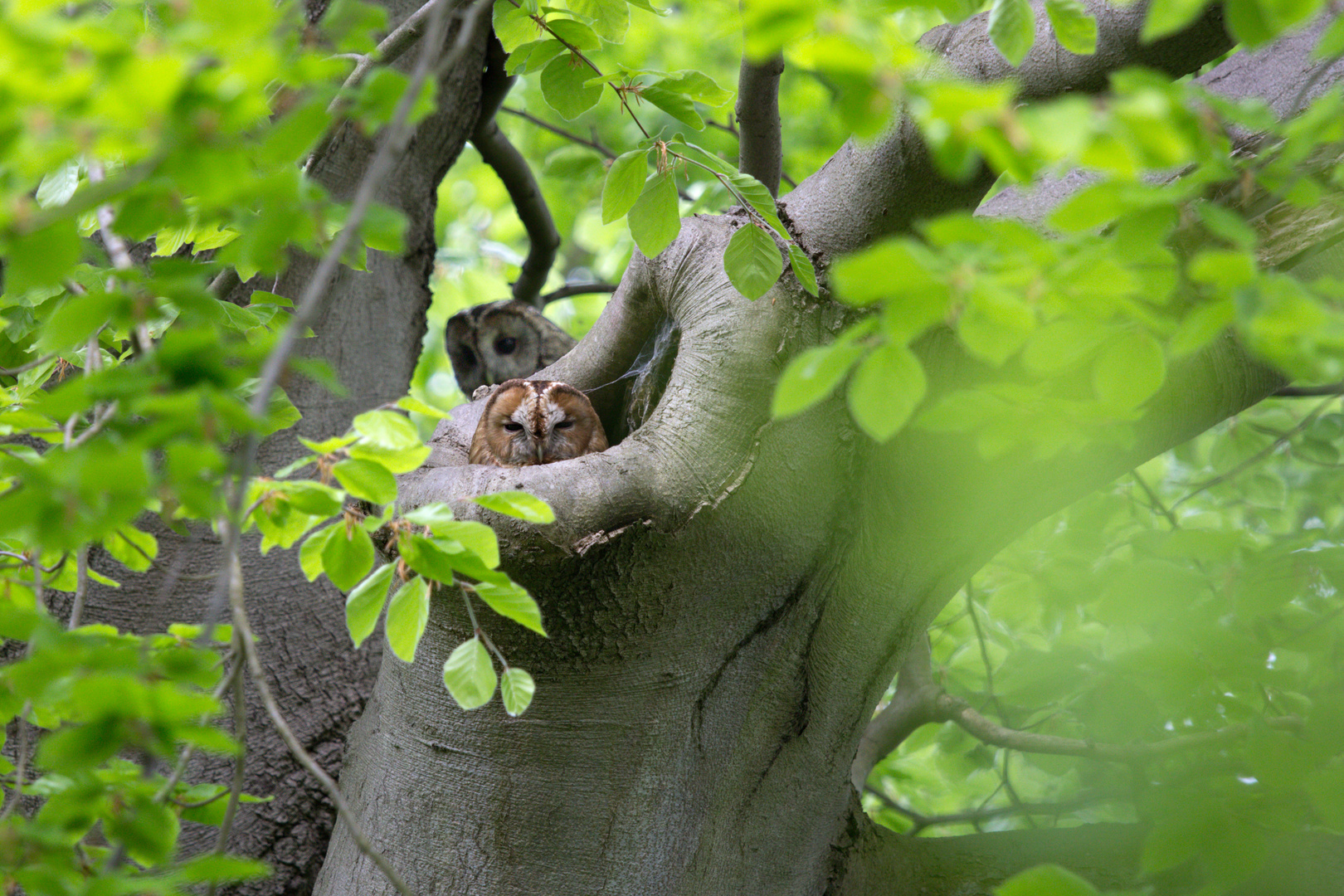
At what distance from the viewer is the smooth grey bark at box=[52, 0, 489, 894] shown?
1963 millimetres

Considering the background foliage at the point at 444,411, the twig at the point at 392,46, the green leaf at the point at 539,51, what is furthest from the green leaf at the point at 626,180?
the twig at the point at 392,46

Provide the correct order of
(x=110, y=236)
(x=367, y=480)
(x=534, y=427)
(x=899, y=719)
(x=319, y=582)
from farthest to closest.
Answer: (x=534, y=427), (x=899, y=719), (x=319, y=582), (x=367, y=480), (x=110, y=236)

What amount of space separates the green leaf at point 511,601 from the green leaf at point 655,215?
0.65 meters

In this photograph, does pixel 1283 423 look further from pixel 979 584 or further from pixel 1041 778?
pixel 1041 778

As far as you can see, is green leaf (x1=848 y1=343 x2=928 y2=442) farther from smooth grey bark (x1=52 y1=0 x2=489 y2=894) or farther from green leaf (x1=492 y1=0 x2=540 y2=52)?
smooth grey bark (x1=52 y1=0 x2=489 y2=894)

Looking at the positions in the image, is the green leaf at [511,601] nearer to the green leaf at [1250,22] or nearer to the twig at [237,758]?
the twig at [237,758]

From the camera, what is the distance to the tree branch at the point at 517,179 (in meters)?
2.80

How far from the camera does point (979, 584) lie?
126 inches

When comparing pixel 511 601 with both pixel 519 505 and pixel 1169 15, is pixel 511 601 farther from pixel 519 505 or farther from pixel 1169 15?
pixel 1169 15

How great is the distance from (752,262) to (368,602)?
0.76 m

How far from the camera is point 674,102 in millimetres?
1499

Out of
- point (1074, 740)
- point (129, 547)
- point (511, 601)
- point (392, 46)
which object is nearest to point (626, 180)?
point (392, 46)

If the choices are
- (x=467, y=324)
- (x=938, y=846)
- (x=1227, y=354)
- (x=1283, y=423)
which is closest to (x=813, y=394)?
(x=1227, y=354)

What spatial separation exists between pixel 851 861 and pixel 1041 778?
1725 millimetres
